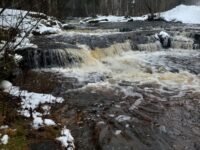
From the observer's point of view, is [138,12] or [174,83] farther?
[138,12]

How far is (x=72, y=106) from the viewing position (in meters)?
8.55

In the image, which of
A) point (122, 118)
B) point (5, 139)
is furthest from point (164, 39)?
point (5, 139)

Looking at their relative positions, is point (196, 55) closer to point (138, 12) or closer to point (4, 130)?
point (4, 130)

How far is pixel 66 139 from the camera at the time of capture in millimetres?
5918

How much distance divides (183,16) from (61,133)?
35.8m

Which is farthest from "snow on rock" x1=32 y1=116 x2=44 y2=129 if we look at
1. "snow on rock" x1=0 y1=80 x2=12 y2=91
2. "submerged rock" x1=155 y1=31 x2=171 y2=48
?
"submerged rock" x1=155 y1=31 x2=171 y2=48

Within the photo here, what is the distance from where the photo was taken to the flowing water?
6.74 metres

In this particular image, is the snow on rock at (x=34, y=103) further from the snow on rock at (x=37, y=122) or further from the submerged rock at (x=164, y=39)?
the submerged rock at (x=164, y=39)

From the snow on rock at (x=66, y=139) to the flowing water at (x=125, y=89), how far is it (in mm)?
216

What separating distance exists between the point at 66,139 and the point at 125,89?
183 inches

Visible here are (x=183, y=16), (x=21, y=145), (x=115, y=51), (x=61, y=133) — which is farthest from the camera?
(x=183, y=16)

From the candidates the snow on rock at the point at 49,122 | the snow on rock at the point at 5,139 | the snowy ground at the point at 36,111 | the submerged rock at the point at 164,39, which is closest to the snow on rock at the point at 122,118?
the snowy ground at the point at 36,111

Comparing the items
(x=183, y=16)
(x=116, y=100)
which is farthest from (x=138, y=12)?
(x=116, y=100)

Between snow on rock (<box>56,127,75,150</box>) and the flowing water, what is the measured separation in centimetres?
22
